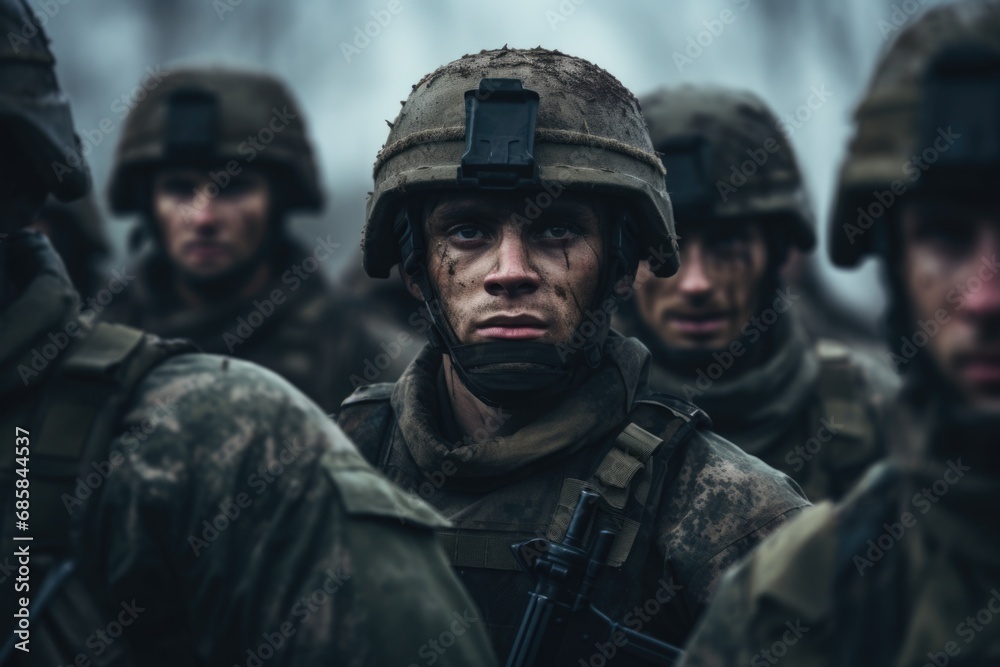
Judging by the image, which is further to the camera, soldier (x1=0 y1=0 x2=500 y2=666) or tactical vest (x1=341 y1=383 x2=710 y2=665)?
tactical vest (x1=341 y1=383 x2=710 y2=665)

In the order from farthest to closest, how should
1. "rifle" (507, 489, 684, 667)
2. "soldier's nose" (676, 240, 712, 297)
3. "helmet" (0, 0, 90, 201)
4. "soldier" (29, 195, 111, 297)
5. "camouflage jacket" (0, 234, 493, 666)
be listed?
"soldier" (29, 195, 111, 297)
"soldier's nose" (676, 240, 712, 297)
"rifle" (507, 489, 684, 667)
"helmet" (0, 0, 90, 201)
"camouflage jacket" (0, 234, 493, 666)

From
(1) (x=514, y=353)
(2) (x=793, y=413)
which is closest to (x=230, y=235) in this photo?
(2) (x=793, y=413)

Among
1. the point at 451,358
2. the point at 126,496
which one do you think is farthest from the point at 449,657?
the point at 451,358

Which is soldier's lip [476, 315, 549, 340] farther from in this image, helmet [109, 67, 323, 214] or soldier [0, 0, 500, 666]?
helmet [109, 67, 323, 214]

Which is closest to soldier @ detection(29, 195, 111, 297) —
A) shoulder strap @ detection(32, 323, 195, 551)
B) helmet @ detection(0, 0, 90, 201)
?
helmet @ detection(0, 0, 90, 201)

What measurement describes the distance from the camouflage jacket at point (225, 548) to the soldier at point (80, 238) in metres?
8.28

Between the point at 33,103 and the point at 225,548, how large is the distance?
119cm

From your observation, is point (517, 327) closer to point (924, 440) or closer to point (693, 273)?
point (924, 440)

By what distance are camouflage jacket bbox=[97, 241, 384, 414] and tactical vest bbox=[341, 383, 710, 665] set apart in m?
4.75

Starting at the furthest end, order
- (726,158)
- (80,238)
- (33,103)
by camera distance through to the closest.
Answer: (80,238) → (726,158) → (33,103)

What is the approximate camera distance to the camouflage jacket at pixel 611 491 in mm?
4113

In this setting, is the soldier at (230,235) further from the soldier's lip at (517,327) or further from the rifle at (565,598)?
the rifle at (565,598)

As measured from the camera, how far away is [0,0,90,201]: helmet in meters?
3.21

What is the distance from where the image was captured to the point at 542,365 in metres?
4.33
